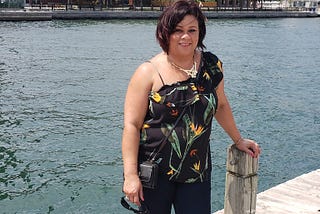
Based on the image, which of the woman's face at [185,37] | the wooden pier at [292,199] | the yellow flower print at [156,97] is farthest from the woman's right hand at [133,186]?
the wooden pier at [292,199]

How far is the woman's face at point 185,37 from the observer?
2.54 m

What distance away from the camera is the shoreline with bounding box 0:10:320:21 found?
169 feet

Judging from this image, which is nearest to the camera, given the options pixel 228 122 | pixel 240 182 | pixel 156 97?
pixel 156 97

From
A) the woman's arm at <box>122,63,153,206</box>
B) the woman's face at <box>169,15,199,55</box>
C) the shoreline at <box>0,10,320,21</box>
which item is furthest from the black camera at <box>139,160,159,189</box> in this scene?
the shoreline at <box>0,10,320,21</box>

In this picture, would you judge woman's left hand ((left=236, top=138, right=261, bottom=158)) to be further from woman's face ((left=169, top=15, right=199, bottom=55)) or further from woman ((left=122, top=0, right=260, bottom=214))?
woman's face ((left=169, top=15, right=199, bottom=55))

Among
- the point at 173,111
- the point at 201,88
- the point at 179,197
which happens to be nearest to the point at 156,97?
the point at 173,111

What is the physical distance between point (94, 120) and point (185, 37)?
984 centimetres

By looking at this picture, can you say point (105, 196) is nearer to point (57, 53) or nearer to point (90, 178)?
point (90, 178)

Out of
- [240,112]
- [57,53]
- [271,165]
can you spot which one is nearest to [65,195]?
[271,165]

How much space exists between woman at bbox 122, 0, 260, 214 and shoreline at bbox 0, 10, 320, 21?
149 feet

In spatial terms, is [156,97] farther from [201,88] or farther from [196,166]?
[196,166]

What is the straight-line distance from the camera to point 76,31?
40.8 m

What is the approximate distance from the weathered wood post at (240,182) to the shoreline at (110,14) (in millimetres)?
44902

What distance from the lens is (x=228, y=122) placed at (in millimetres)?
2939
